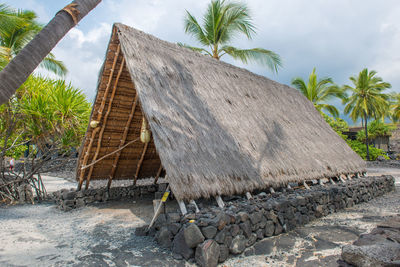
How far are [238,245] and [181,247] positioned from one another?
77 centimetres

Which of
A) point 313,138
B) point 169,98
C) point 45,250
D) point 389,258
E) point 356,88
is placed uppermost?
point 356,88

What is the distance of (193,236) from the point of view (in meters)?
3.22

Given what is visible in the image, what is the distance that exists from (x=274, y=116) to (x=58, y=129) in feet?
18.3

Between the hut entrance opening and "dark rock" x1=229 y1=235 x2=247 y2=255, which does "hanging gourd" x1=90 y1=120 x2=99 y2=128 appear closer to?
the hut entrance opening

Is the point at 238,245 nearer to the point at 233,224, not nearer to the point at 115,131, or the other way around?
the point at 233,224

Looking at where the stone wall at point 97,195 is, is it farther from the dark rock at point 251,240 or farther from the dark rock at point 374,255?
the dark rock at point 374,255

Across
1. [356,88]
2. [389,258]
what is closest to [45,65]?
[389,258]

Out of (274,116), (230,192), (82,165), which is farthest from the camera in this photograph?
(274,116)

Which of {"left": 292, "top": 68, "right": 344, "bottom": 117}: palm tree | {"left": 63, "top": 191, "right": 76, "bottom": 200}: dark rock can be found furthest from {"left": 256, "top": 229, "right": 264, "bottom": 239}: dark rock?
{"left": 292, "top": 68, "right": 344, "bottom": 117}: palm tree

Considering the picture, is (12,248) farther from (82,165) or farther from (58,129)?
(58,129)

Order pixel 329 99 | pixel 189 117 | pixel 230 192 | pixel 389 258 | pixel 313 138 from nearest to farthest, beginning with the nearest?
pixel 389 258 < pixel 230 192 < pixel 189 117 < pixel 313 138 < pixel 329 99

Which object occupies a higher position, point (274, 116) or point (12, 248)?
point (274, 116)

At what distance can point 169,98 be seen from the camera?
4688 millimetres

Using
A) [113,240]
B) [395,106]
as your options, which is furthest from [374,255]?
[395,106]
